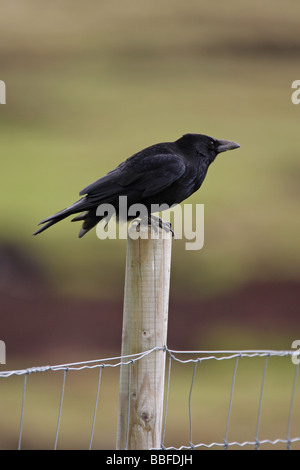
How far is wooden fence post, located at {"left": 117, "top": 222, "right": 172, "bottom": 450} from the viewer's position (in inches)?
112

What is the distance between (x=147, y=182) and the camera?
13.9ft

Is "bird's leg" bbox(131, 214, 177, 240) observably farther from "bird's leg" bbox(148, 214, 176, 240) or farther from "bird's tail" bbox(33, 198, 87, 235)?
"bird's tail" bbox(33, 198, 87, 235)

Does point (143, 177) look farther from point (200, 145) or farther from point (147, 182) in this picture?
point (200, 145)

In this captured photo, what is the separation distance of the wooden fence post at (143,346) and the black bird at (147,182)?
3.94 feet

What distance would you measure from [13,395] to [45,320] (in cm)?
155

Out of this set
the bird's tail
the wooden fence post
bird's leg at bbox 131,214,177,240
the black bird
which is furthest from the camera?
the black bird

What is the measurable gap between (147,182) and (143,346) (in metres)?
1.56

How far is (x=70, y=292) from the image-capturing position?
9.71 m

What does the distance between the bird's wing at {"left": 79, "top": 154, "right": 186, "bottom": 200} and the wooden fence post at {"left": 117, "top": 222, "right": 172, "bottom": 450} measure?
51.5 inches

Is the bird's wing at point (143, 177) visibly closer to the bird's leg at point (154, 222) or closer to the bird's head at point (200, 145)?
the bird's leg at point (154, 222)

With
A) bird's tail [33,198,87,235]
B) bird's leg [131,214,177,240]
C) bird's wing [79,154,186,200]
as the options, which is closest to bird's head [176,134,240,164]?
bird's wing [79,154,186,200]
